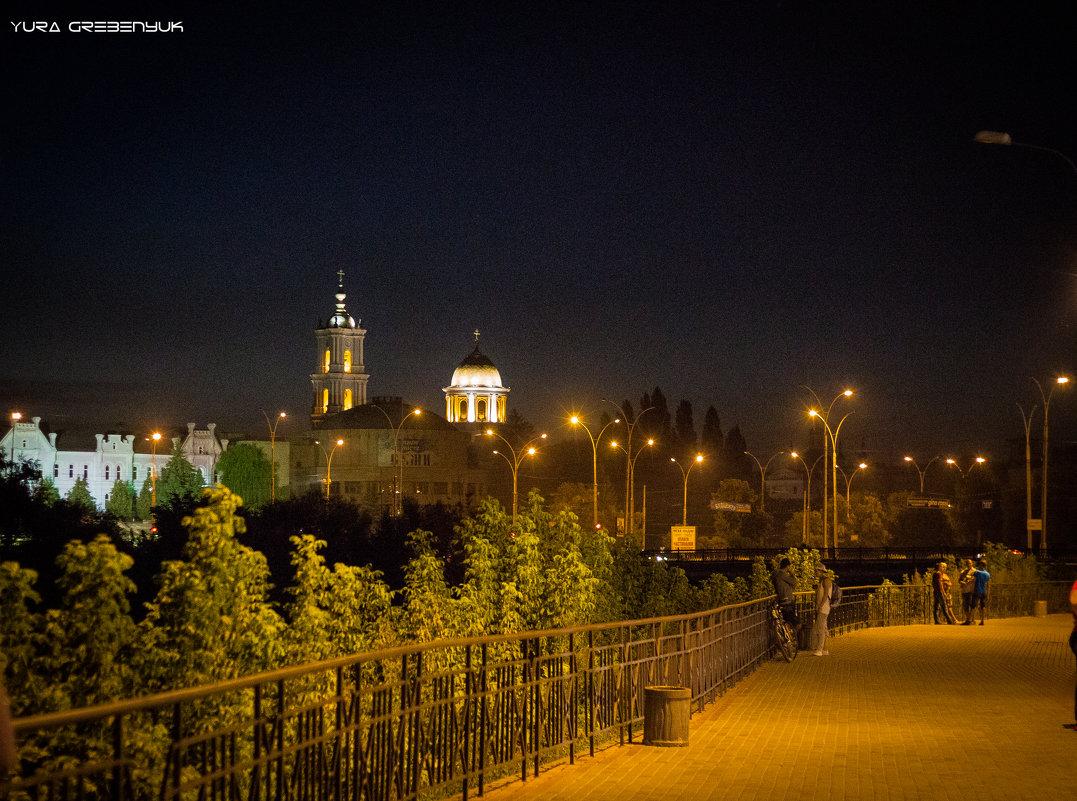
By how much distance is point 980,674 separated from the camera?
20.8 metres

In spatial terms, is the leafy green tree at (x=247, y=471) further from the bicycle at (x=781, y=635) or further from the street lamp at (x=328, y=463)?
the bicycle at (x=781, y=635)

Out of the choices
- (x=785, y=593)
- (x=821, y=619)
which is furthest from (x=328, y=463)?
(x=785, y=593)

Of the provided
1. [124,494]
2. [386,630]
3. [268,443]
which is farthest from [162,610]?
[268,443]

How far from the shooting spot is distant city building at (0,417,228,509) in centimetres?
15162

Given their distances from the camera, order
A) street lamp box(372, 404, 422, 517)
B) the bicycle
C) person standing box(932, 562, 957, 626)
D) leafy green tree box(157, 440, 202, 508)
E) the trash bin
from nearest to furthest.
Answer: the trash bin < the bicycle < person standing box(932, 562, 957, 626) < street lamp box(372, 404, 422, 517) < leafy green tree box(157, 440, 202, 508)

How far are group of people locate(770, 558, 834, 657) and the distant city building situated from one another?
13470cm

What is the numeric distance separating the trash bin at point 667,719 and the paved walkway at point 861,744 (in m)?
0.20

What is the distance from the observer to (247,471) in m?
133

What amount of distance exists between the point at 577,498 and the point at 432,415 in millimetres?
40094

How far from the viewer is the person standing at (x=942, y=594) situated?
114 ft

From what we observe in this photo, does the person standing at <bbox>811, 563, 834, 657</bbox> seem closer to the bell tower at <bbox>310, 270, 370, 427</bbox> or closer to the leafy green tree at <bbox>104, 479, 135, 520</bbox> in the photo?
the leafy green tree at <bbox>104, 479, 135, 520</bbox>

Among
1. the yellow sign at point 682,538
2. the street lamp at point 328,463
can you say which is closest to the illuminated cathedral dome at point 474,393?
the street lamp at point 328,463

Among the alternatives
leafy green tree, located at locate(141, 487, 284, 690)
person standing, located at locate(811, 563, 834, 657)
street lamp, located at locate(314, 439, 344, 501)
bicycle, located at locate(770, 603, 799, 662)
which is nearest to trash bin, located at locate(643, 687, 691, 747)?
leafy green tree, located at locate(141, 487, 284, 690)

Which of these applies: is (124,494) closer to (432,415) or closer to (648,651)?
(432,415)
